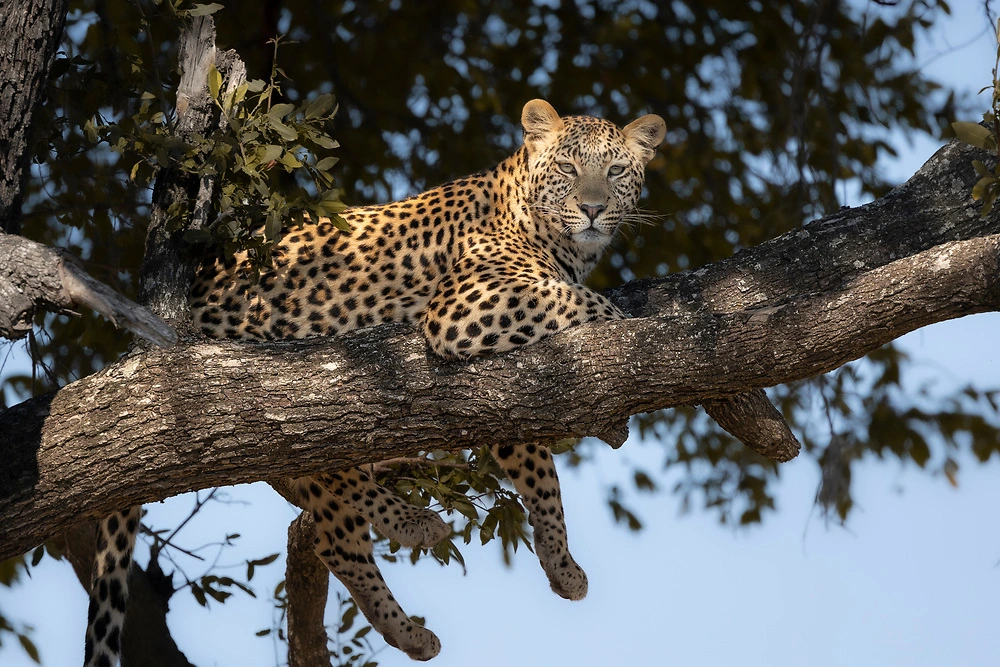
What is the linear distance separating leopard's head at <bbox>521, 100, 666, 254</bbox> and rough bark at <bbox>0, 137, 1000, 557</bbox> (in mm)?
1880

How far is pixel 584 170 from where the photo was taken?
7.11 meters

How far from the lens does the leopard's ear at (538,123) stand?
292 inches

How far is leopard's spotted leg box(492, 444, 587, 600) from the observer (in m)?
6.79

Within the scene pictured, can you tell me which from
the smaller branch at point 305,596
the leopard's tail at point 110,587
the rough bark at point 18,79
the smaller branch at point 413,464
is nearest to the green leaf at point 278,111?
the rough bark at point 18,79

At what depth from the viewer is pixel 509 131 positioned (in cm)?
1212

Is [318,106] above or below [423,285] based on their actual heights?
above

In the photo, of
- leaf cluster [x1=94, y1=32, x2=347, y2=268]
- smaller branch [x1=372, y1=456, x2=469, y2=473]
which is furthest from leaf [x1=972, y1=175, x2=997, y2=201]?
smaller branch [x1=372, y1=456, x2=469, y2=473]

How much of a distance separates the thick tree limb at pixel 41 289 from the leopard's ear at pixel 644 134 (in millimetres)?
3679

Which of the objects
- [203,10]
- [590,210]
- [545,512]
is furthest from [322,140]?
[545,512]

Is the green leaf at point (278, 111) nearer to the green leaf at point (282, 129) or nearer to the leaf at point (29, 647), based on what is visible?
the green leaf at point (282, 129)

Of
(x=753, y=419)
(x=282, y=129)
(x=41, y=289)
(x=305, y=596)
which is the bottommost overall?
(x=753, y=419)

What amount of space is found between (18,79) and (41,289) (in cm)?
153

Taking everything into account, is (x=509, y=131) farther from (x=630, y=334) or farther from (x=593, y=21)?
(x=630, y=334)

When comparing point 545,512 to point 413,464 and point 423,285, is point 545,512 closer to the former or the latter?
point 413,464
